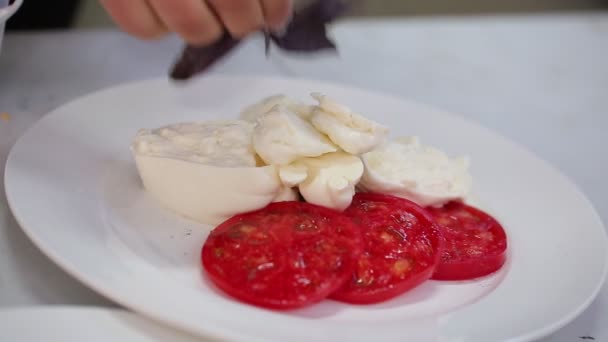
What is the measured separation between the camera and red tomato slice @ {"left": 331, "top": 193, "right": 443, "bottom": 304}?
4.12 ft

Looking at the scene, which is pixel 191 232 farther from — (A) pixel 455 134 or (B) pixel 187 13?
(A) pixel 455 134

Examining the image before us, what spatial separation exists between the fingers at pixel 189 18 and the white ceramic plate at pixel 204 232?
35cm

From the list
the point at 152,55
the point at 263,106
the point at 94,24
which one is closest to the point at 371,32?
the point at 152,55

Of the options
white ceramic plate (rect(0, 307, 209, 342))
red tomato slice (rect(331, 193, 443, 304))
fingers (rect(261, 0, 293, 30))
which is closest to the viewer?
white ceramic plate (rect(0, 307, 209, 342))

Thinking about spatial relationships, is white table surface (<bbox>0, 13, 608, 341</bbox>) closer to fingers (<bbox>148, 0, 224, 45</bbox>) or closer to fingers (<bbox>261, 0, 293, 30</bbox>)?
fingers (<bbox>148, 0, 224, 45</bbox>)

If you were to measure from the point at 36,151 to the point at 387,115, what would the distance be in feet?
Answer: 2.96

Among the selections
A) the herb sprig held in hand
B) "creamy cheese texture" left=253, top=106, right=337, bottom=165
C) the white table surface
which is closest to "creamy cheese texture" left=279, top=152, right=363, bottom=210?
"creamy cheese texture" left=253, top=106, right=337, bottom=165

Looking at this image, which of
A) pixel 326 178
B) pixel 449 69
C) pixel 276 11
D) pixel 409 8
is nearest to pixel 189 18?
pixel 276 11

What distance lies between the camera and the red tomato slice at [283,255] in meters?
1.18

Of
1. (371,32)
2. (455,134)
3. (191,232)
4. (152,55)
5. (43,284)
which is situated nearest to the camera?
(43,284)

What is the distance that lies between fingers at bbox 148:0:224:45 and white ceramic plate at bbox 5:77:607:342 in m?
0.35

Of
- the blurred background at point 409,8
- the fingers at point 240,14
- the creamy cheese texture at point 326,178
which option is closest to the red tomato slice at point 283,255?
the creamy cheese texture at point 326,178

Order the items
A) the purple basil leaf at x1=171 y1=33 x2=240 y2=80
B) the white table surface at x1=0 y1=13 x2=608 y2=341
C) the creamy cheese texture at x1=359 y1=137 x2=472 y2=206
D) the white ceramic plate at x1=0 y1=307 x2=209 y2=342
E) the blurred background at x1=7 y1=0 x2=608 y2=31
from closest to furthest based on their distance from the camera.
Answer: the white ceramic plate at x1=0 y1=307 x2=209 y2=342 < the creamy cheese texture at x1=359 y1=137 x2=472 y2=206 < the purple basil leaf at x1=171 y1=33 x2=240 y2=80 < the white table surface at x1=0 y1=13 x2=608 y2=341 < the blurred background at x1=7 y1=0 x2=608 y2=31

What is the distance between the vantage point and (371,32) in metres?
2.76
